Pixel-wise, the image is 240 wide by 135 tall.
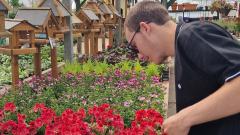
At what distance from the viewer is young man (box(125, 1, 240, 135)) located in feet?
5.63

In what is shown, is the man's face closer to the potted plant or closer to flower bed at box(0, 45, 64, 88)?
flower bed at box(0, 45, 64, 88)

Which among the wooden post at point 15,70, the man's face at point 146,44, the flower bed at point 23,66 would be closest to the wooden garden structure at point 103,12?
the flower bed at point 23,66

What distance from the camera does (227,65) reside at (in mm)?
1693

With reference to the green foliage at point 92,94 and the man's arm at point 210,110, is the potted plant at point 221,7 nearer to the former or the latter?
the green foliage at point 92,94

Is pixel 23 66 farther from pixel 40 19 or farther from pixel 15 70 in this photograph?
pixel 15 70

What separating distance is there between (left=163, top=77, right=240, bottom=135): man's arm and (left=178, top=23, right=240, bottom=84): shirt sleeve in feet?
0.14

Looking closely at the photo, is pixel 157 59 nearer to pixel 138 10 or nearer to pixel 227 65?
pixel 138 10

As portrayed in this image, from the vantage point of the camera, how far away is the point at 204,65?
176cm

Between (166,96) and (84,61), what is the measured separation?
2762mm

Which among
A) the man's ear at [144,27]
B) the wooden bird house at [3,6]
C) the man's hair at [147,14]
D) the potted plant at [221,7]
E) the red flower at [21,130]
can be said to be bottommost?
the red flower at [21,130]

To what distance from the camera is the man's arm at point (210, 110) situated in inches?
66.9

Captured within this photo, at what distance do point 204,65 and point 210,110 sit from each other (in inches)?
6.6

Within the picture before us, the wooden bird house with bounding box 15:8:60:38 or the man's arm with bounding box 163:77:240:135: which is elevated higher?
the wooden bird house with bounding box 15:8:60:38

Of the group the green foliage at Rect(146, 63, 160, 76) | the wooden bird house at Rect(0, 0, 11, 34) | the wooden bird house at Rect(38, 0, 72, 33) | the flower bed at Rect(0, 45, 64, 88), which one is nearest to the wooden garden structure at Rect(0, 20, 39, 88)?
the wooden bird house at Rect(0, 0, 11, 34)
